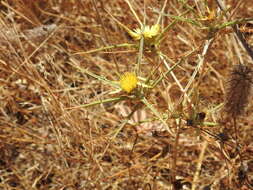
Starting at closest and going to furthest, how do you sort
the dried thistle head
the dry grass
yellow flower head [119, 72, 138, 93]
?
yellow flower head [119, 72, 138, 93]
the dried thistle head
the dry grass

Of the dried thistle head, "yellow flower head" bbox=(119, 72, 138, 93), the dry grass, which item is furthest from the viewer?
the dry grass

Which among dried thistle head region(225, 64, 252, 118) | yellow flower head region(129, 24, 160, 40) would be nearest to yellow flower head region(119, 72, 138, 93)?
yellow flower head region(129, 24, 160, 40)

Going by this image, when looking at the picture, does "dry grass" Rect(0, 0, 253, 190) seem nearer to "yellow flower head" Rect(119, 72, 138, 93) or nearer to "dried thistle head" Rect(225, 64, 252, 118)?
"dried thistle head" Rect(225, 64, 252, 118)

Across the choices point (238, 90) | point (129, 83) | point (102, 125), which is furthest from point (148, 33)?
point (102, 125)

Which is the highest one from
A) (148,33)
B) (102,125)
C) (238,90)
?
(148,33)

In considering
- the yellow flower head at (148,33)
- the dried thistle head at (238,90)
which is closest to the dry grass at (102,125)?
the dried thistle head at (238,90)

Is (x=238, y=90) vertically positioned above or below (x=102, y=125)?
above

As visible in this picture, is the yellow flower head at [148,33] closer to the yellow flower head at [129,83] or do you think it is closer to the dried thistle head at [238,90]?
the yellow flower head at [129,83]

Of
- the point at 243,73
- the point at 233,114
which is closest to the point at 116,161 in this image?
the point at 233,114

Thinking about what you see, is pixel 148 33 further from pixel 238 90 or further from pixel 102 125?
pixel 102 125

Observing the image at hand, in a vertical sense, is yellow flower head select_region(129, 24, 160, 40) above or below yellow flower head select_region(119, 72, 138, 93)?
above
